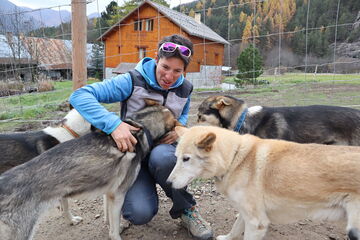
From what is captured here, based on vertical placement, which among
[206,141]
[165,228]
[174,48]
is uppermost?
[174,48]

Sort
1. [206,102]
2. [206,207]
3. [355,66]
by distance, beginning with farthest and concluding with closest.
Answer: [355,66] < [206,102] < [206,207]

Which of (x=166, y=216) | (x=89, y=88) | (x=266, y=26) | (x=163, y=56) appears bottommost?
(x=166, y=216)

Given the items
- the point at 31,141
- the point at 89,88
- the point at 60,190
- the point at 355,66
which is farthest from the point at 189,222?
the point at 355,66

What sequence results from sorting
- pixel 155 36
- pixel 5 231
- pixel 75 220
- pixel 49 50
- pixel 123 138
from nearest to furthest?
pixel 5 231 → pixel 123 138 → pixel 75 220 → pixel 49 50 → pixel 155 36

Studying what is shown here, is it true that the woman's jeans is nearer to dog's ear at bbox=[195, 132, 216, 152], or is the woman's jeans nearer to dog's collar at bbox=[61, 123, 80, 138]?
dog's ear at bbox=[195, 132, 216, 152]

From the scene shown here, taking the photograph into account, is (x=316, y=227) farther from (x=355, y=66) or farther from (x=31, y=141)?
(x=355, y=66)

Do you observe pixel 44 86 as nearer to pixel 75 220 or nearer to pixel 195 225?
pixel 75 220

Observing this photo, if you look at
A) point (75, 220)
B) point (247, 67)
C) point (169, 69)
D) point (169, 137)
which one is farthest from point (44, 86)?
point (169, 69)

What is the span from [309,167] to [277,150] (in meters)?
0.26

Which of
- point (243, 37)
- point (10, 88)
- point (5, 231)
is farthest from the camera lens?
point (10, 88)

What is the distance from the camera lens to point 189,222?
8.42 ft

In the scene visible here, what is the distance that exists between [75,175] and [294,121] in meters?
2.68

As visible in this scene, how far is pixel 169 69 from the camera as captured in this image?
2.45 metres

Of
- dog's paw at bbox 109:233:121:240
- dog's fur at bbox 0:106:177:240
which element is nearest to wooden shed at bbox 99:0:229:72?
dog's fur at bbox 0:106:177:240
